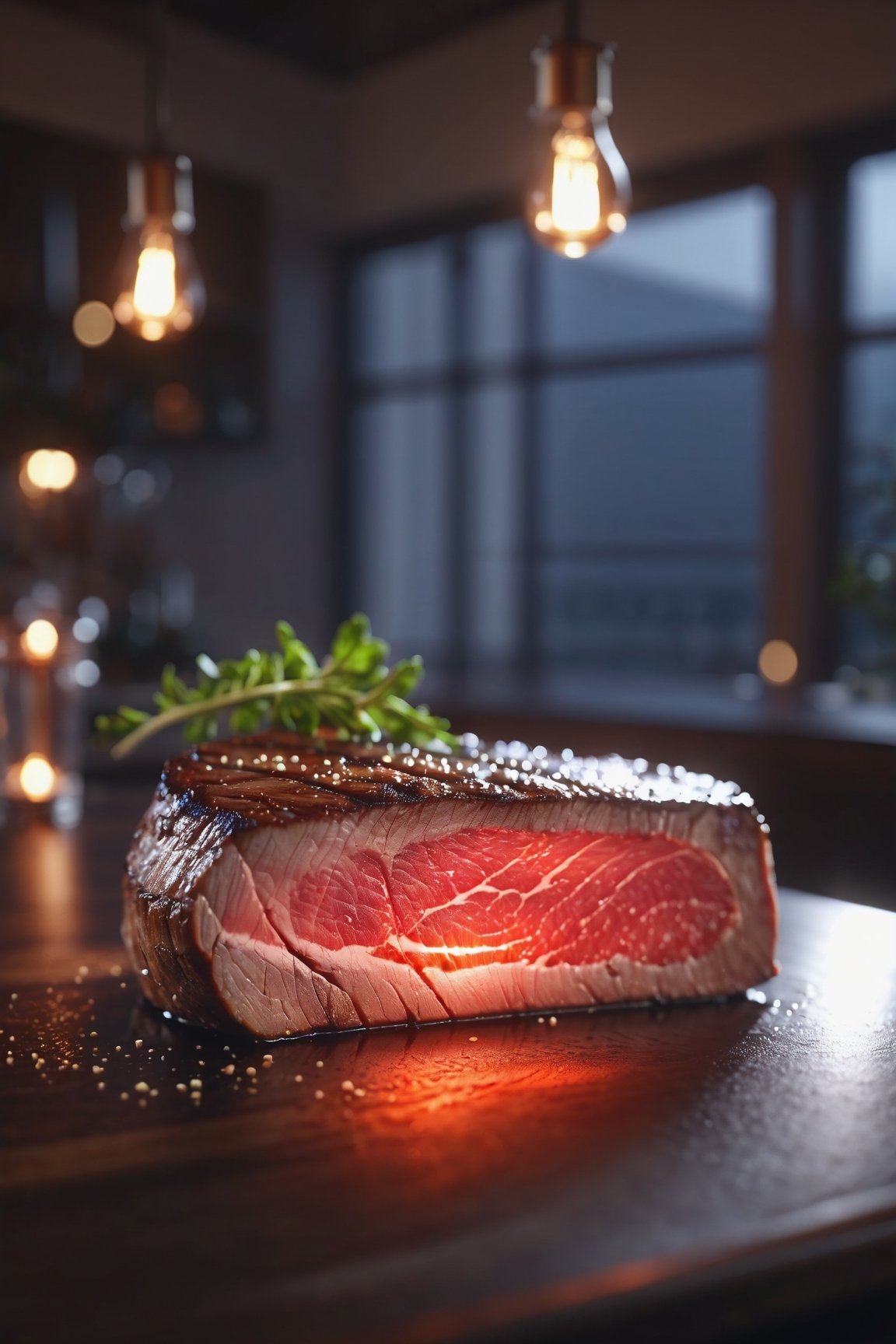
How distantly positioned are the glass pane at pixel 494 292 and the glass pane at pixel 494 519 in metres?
0.22

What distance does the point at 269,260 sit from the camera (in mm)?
6199

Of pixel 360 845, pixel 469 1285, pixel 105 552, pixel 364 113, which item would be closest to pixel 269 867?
pixel 360 845

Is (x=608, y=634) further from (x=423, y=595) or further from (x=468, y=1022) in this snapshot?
(x=468, y=1022)

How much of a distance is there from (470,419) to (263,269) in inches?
46.8

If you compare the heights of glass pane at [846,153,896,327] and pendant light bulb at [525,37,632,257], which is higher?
glass pane at [846,153,896,327]

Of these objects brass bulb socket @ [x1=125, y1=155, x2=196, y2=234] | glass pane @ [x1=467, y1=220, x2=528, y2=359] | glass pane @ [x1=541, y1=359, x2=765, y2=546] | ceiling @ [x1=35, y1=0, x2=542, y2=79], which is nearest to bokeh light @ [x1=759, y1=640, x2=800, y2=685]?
glass pane @ [x1=541, y1=359, x2=765, y2=546]

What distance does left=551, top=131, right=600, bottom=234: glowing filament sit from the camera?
5.46 ft

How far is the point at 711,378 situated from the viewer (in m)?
5.41

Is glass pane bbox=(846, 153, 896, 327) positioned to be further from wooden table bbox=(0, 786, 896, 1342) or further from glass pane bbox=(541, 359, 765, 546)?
wooden table bbox=(0, 786, 896, 1342)

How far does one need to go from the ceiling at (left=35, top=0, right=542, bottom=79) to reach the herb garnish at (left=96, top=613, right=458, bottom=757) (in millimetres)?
4173

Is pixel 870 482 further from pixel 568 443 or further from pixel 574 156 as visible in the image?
pixel 574 156

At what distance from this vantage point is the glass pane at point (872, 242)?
4.76m

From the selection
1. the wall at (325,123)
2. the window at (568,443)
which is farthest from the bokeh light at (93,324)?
the window at (568,443)

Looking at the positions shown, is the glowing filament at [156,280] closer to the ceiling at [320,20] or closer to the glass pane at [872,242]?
the ceiling at [320,20]
